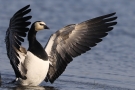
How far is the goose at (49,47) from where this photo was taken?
9.81 meters

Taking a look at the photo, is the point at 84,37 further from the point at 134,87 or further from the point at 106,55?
the point at 106,55

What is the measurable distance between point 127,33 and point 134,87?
617 cm

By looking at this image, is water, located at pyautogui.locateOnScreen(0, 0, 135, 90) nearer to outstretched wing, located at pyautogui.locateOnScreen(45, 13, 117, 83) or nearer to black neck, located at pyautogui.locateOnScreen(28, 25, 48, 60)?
outstretched wing, located at pyautogui.locateOnScreen(45, 13, 117, 83)

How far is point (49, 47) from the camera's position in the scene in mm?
10922

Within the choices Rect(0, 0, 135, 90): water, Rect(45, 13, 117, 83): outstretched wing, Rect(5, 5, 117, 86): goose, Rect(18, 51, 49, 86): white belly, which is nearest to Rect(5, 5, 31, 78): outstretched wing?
Rect(5, 5, 117, 86): goose

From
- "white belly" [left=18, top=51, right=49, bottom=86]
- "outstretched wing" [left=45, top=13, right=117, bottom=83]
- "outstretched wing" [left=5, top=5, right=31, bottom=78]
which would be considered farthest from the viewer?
"outstretched wing" [left=45, top=13, right=117, bottom=83]

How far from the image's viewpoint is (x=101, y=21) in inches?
431

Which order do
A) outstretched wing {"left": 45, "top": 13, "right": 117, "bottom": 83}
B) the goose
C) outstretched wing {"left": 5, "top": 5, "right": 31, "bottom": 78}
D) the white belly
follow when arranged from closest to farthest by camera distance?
outstretched wing {"left": 5, "top": 5, "right": 31, "bottom": 78}
the goose
the white belly
outstretched wing {"left": 45, "top": 13, "right": 117, "bottom": 83}

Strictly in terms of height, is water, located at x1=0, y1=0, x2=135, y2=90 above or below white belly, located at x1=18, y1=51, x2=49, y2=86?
above

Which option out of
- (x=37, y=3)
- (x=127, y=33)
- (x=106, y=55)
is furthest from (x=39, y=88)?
(x=37, y=3)

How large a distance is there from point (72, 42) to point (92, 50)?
302 cm

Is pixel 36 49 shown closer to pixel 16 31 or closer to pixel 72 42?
pixel 16 31

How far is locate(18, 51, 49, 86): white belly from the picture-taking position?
10227mm

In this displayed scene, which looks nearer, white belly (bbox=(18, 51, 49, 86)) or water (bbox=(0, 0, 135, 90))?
white belly (bbox=(18, 51, 49, 86))
